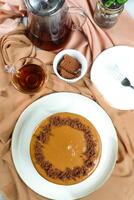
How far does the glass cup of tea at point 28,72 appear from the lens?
84 cm

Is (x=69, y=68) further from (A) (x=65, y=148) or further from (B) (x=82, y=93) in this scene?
(A) (x=65, y=148)

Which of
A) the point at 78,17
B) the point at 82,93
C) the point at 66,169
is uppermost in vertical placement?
the point at 78,17

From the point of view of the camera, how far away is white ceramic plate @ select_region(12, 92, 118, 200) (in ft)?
2.66

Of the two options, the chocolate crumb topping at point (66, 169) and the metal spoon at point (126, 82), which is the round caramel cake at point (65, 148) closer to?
the chocolate crumb topping at point (66, 169)

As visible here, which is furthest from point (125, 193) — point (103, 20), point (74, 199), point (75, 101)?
point (103, 20)

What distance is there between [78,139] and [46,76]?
149mm

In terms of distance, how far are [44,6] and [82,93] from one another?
20 centimetres

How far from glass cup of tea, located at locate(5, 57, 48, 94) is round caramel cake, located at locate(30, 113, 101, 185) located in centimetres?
8

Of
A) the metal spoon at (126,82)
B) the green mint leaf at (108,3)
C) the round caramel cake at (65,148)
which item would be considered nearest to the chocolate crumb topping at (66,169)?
the round caramel cake at (65,148)

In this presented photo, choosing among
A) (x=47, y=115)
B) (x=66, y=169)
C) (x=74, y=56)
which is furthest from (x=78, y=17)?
(x=66, y=169)

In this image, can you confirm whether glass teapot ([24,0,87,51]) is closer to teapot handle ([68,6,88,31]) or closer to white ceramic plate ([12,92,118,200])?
teapot handle ([68,6,88,31])

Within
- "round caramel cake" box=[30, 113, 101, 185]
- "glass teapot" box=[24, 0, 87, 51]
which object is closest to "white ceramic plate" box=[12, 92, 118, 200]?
"round caramel cake" box=[30, 113, 101, 185]

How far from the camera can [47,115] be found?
0.84 metres

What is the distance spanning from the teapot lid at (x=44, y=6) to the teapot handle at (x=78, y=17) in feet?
0.35
